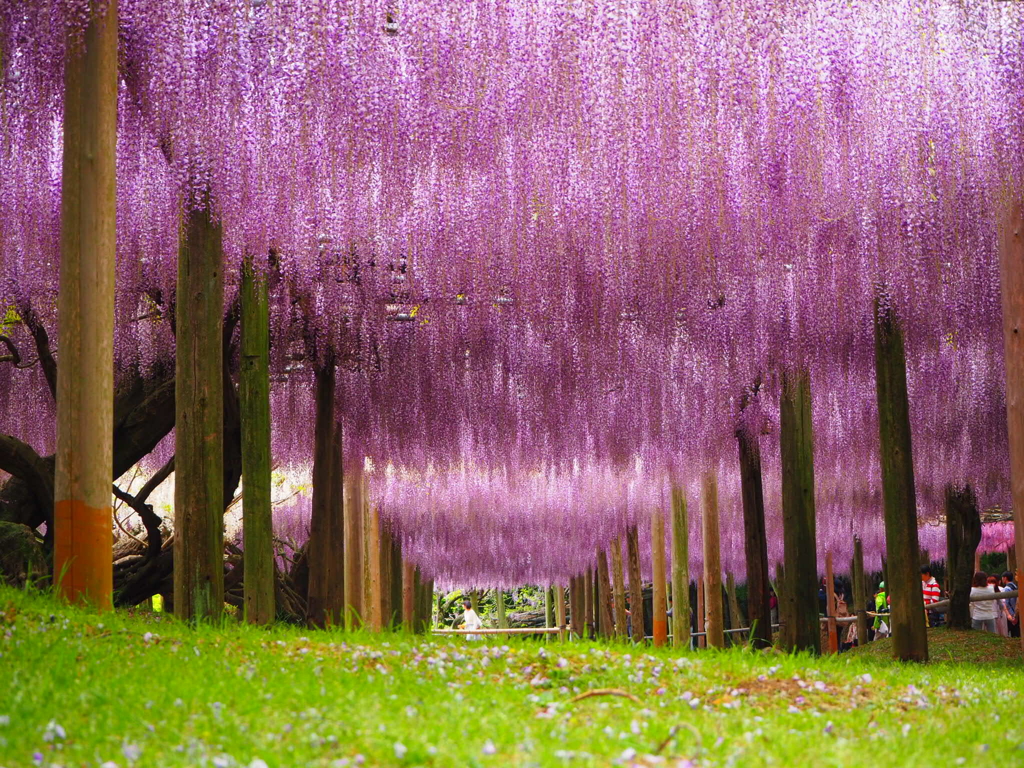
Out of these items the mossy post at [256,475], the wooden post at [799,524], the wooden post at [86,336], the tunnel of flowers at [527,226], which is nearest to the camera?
the wooden post at [86,336]

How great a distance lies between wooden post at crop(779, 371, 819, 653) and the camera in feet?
33.4

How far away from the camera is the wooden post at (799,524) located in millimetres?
10172

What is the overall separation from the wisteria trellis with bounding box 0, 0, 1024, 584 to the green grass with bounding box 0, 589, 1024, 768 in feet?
11.5

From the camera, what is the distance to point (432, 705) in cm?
397

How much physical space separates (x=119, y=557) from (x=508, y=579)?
45.1 feet

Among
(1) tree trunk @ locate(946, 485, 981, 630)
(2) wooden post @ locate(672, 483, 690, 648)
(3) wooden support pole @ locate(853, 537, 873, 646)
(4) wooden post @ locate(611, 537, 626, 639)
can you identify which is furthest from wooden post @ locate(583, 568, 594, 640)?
(1) tree trunk @ locate(946, 485, 981, 630)

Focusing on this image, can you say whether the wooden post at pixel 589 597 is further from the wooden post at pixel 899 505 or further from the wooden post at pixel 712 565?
the wooden post at pixel 899 505

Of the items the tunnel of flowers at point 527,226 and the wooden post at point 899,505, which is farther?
the wooden post at point 899,505

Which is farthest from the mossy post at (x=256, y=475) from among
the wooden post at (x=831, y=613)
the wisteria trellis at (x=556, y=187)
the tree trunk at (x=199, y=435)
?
the wooden post at (x=831, y=613)

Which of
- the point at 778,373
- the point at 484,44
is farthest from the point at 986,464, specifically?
the point at 484,44

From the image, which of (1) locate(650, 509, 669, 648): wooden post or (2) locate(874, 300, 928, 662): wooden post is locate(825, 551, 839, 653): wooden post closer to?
(1) locate(650, 509, 669, 648): wooden post

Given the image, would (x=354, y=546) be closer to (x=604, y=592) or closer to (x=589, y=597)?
(x=604, y=592)

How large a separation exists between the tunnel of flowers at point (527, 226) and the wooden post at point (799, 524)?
0.04 meters

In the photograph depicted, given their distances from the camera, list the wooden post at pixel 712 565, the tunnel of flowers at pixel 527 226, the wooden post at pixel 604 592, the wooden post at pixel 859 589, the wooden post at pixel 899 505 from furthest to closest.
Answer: the wooden post at pixel 604 592, the wooden post at pixel 859 589, the wooden post at pixel 712 565, the wooden post at pixel 899 505, the tunnel of flowers at pixel 527 226
